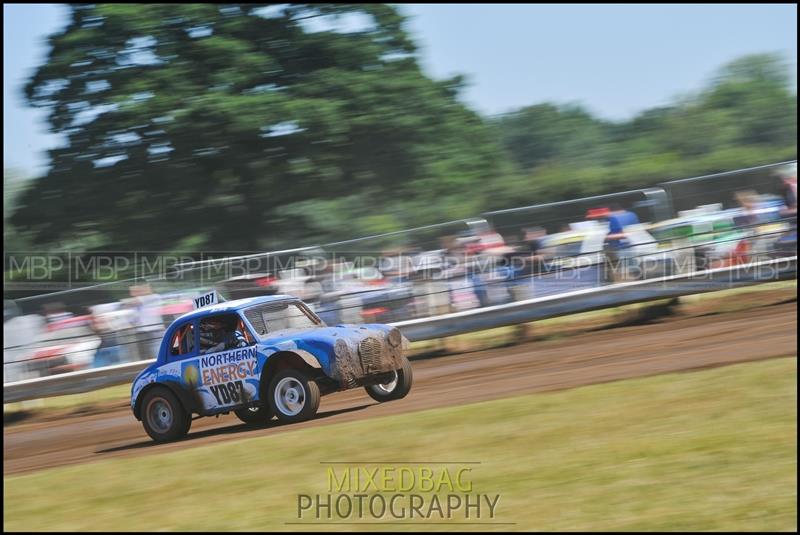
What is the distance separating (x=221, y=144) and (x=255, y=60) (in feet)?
6.62

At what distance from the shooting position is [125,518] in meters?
6.94

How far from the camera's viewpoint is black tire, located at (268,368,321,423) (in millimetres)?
6492

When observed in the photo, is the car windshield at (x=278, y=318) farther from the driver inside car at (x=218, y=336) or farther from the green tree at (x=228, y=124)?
the green tree at (x=228, y=124)

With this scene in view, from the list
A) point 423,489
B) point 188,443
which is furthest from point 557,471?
point 188,443

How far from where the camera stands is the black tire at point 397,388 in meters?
6.82

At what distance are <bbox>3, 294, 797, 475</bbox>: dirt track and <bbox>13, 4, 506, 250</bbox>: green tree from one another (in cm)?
884

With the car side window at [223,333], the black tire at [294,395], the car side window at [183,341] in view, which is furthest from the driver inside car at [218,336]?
the black tire at [294,395]

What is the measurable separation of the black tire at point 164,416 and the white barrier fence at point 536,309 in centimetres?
49

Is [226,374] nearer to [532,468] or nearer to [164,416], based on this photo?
[164,416]

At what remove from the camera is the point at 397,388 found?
7.00 meters

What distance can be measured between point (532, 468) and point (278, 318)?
2.32 meters

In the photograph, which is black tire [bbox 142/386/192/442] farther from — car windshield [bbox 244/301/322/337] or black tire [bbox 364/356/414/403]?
black tire [bbox 364/356/414/403]

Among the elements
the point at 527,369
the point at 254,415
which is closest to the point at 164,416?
the point at 254,415

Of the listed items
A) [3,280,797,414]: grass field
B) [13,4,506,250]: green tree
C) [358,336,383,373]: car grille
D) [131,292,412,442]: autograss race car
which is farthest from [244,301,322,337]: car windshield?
[13,4,506,250]: green tree
